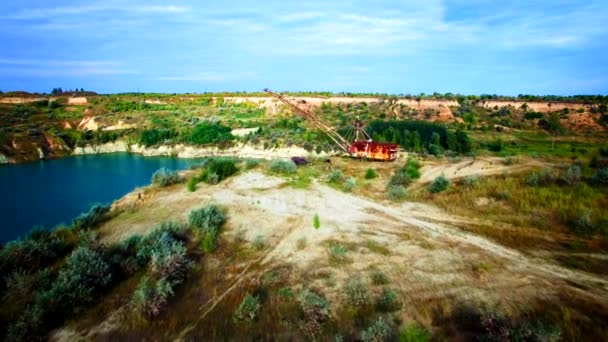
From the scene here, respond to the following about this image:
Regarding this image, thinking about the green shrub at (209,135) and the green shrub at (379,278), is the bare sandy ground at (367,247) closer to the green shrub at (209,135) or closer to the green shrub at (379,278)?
the green shrub at (379,278)

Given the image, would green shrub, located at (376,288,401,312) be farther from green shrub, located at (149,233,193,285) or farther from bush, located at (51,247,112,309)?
bush, located at (51,247,112,309)

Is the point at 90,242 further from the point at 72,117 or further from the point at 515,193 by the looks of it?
the point at 72,117

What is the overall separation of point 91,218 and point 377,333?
16157 millimetres

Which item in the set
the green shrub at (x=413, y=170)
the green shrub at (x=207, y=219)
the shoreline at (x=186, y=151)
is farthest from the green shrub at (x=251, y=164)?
the shoreline at (x=186, y=151)

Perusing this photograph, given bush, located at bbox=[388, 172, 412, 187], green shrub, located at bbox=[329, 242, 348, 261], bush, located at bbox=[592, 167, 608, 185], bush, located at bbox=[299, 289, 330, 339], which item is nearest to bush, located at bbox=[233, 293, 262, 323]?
bush, located at bbox=[299, 289, 330, 339]

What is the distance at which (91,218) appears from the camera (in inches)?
760

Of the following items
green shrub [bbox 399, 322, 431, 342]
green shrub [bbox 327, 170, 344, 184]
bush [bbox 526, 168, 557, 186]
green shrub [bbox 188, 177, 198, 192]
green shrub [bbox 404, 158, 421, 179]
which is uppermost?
bush [bbox 526, 168, 557, 186]

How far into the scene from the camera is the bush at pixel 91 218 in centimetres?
1870

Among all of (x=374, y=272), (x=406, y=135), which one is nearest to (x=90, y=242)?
(x=374, y=272)

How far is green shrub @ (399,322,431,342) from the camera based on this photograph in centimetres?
977

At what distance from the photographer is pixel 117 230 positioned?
18141mm

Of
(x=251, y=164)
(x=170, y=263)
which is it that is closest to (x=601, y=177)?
(x=170, y=263)

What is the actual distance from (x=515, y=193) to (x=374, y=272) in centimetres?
1107

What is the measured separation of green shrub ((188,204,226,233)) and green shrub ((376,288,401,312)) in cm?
Result: 875
